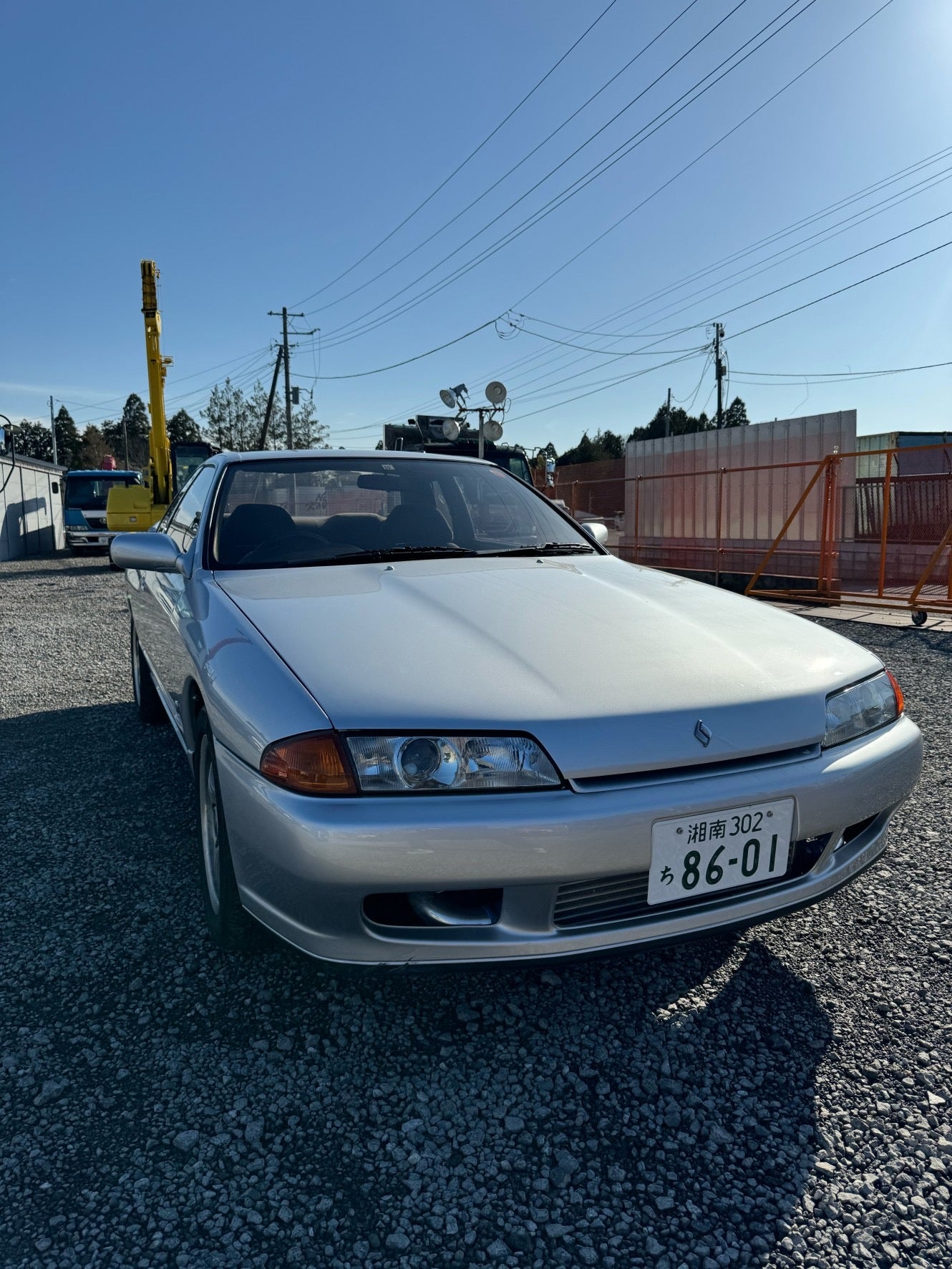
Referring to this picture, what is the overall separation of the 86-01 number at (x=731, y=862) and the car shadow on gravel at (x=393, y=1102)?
1.02ft

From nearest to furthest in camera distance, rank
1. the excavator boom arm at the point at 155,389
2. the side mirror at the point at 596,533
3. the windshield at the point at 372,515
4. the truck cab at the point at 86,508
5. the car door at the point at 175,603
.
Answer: the car door at the point at 175,603
the windshield at the point at 372,515
the side mirror at the point at 596,533
the excavator boom arm at the point at 155,389
the truck cab at the point at 86,508

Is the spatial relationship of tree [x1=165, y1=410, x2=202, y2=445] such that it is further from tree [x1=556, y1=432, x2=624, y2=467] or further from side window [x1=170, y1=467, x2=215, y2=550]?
side window [x1=170, y1=467, x2=215, y2=550]

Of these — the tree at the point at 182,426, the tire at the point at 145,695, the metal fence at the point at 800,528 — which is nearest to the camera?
the tire at the point at 145,695

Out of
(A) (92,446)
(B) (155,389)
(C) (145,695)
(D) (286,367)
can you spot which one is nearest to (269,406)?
(D) (286,367)

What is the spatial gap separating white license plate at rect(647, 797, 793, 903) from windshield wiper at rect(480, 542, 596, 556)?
141 centimetres

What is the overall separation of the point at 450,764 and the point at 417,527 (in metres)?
1.48

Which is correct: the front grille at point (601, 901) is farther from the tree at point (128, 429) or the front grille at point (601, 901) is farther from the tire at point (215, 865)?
the tree at point (128, 429)

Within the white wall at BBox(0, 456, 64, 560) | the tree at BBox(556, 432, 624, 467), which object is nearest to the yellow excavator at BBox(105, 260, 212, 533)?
the white wall at BBox(0, 456, 64, 560)

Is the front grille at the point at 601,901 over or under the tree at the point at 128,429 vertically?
under

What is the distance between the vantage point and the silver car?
1557 millimetres

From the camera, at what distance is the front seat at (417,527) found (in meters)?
2.86

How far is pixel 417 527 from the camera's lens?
293cm

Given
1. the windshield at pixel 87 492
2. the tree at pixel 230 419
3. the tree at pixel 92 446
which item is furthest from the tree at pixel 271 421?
the tree at pixel 92 446

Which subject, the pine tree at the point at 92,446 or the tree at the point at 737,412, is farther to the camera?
the pine tree at the point at 92,446
